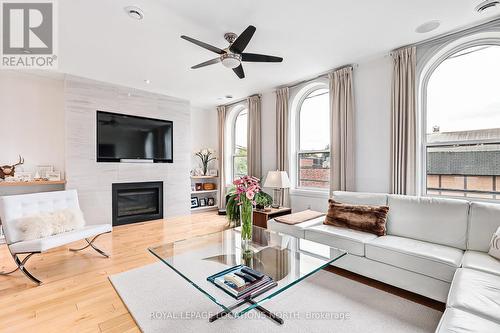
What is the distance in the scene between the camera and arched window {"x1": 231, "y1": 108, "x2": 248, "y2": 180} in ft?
19.6

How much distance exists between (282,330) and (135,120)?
183 inches

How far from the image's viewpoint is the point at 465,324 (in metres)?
1.20

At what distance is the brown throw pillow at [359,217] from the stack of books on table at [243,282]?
1.48 m

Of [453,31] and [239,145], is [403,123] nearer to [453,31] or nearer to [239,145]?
[453,31]

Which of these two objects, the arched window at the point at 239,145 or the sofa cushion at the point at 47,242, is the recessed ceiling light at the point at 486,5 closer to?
the arched window at the point at 239,145

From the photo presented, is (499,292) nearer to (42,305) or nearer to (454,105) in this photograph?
(454,105)

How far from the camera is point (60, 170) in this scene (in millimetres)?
4352

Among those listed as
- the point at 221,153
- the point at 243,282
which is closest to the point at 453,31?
the point at 243,282

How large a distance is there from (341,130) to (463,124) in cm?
142

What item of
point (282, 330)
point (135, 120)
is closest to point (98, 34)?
point (135, 120)

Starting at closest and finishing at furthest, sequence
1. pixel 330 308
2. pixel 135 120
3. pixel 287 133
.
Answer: pixel 330 308
pixel 287 133
pixel 135 120

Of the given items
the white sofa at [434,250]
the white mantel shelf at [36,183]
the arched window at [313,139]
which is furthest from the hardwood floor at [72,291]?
the arched window at [313,139]

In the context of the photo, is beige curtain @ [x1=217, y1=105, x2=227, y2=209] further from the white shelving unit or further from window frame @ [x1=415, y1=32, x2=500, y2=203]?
window frame @ [x1=415, y1=32, x2=500, y2=203]

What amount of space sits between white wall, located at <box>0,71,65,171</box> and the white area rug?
3.16 m
